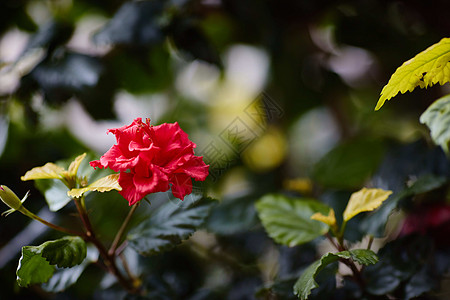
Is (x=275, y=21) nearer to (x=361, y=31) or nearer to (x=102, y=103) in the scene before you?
(x=361, y=31)

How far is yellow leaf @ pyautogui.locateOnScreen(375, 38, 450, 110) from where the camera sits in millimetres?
377

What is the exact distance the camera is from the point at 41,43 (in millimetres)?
671

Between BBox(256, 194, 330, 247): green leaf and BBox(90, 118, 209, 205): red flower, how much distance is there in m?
0.16

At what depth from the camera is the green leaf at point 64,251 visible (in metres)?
0.40

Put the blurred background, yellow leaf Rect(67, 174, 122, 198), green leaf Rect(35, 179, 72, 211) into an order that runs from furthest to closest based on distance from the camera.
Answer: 1. the blurred background
2. green leaf Rect(35, 179, 72, 211)
3. yellow leaf Rect(67, 174, 122, 198)

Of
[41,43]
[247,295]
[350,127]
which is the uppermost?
[41,43]

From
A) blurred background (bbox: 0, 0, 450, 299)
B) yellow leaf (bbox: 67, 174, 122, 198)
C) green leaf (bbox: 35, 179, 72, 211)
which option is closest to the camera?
yellow leaf (bbox: 67, 174, 122, 198)

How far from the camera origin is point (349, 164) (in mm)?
751

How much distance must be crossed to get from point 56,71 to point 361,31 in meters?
0.57

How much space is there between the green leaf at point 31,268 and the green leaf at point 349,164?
1.64 ft

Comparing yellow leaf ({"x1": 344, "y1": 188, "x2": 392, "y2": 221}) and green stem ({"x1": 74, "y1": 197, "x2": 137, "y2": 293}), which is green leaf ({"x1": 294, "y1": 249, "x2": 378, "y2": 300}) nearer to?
yellow leaf ({"x1": 344, "y1": 188, "x2": 392, "y2": 221})

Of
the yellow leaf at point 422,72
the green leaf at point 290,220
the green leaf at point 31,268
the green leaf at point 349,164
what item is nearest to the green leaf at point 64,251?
the green leaf at point 31,268

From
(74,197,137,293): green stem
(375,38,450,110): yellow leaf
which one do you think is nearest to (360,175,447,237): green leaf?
(375,38,450,110): yellow leaf

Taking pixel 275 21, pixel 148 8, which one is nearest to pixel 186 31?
pixel 148 8
